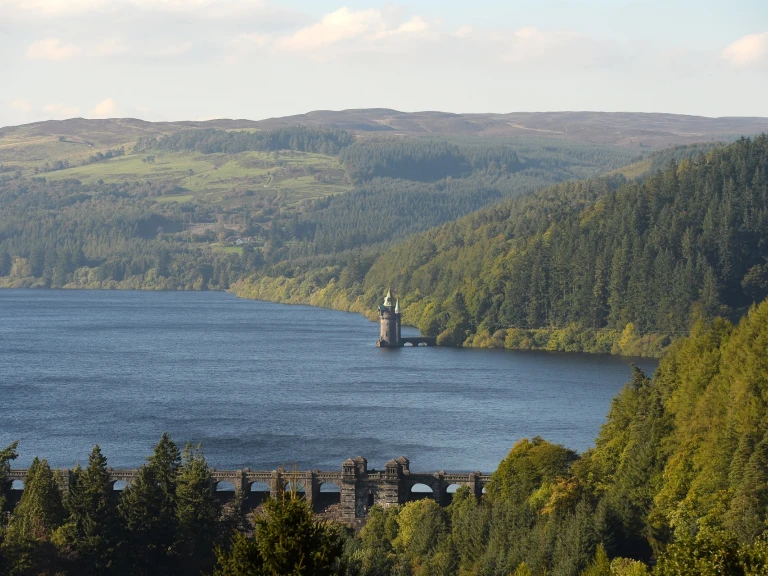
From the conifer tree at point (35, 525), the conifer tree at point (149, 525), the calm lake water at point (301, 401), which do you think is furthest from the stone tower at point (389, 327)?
the conifer tree at point (149, 525)

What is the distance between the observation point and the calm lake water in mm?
111438

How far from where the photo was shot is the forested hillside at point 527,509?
70.9 meters

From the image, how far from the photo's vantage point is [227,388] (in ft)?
493

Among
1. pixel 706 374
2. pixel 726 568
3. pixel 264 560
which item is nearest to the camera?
pixel 264 560

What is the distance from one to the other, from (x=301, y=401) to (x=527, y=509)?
6358cm

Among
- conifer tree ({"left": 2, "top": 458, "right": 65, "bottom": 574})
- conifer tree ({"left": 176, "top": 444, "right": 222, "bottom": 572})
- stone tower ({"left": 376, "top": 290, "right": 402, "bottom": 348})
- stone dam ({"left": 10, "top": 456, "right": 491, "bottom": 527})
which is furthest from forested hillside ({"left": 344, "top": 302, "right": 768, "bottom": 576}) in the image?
stone tower ({"left": 376, "top": 290, "right": 402, "bottom": 348})

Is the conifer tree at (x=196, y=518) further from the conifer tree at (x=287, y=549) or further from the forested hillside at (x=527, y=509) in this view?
the conifer tree at (x=287, y=549)

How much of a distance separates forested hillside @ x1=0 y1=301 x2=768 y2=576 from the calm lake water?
61.1 ft

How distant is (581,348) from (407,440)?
8295 cm

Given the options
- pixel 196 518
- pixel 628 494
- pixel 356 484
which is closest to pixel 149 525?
pixel 196 518

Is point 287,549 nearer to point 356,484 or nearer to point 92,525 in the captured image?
point 92,525

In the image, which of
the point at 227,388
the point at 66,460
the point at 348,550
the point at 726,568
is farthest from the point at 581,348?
the point at 726,568

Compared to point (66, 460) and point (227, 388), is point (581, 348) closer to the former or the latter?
point (227, 388)

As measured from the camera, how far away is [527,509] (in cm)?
7775
